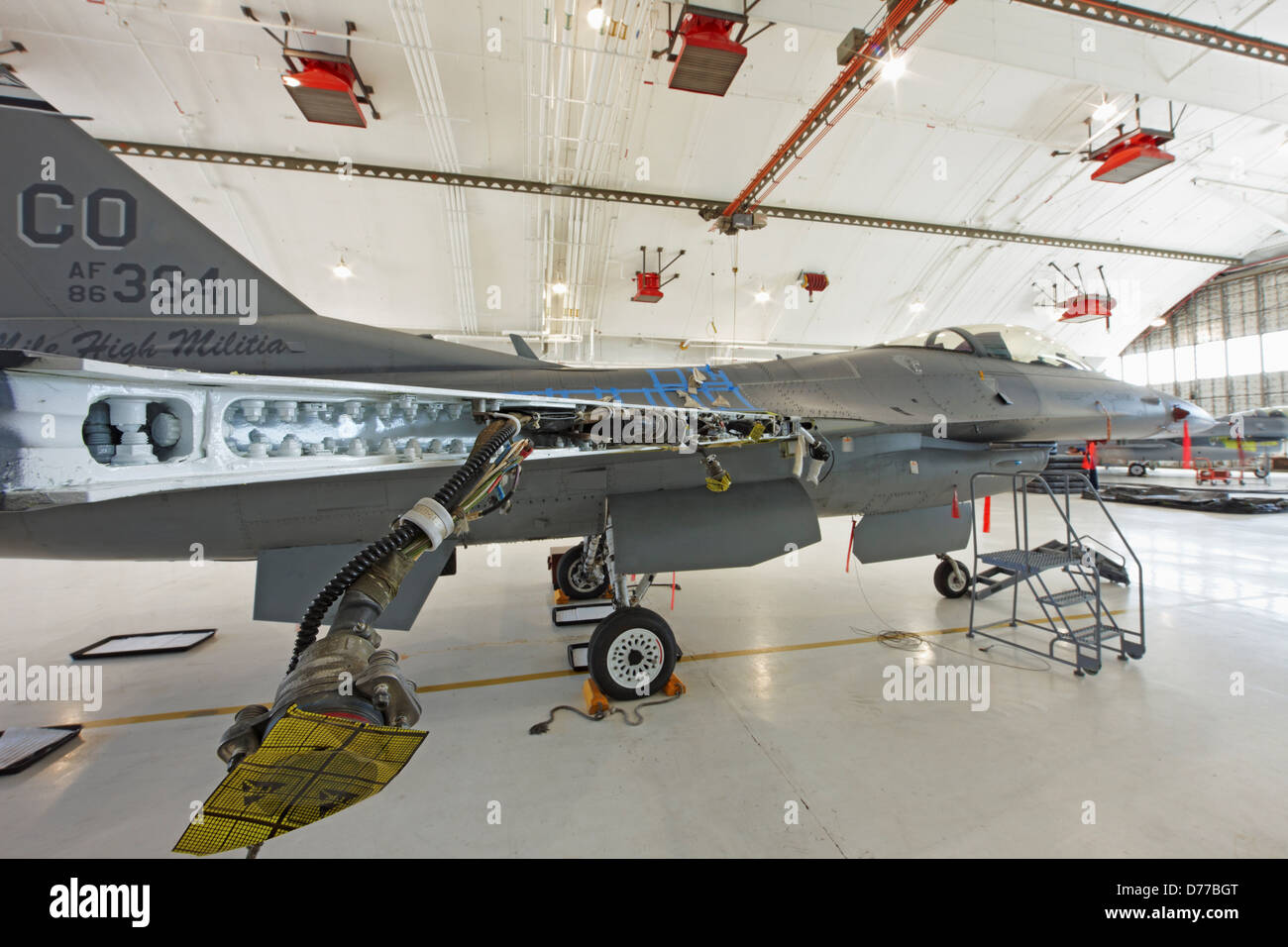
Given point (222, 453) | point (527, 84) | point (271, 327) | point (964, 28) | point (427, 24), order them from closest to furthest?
point (222, 453), point (271, 327), point (964, 28), point (427, 24), point (527, 84)

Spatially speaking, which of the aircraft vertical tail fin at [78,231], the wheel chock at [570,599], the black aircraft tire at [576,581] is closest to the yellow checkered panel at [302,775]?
the aircraft vertical tail fin at [78,231]

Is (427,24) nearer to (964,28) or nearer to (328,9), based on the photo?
(328,9)

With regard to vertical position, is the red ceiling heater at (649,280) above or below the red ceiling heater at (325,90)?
below

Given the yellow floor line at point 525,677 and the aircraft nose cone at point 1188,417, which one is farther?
the aircraft nose cone at point 1188,417

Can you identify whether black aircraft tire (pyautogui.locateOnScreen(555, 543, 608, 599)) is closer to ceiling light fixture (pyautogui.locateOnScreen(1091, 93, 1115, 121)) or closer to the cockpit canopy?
the cockpit canopy

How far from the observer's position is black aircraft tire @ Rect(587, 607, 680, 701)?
3412 millimetres

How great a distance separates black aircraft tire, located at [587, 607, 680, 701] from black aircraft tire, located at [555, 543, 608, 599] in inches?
89.2

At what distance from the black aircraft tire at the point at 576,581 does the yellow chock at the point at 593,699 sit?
217cm

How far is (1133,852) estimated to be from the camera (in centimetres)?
209

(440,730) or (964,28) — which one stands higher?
(964,28)

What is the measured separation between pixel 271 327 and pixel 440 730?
269cm

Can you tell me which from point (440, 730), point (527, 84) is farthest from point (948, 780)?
point (527, 84)

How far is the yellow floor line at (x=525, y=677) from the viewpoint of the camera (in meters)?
3.32

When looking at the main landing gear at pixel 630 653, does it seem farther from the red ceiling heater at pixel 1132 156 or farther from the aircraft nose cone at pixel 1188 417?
the red ceiling heater at pixel 1132 156
